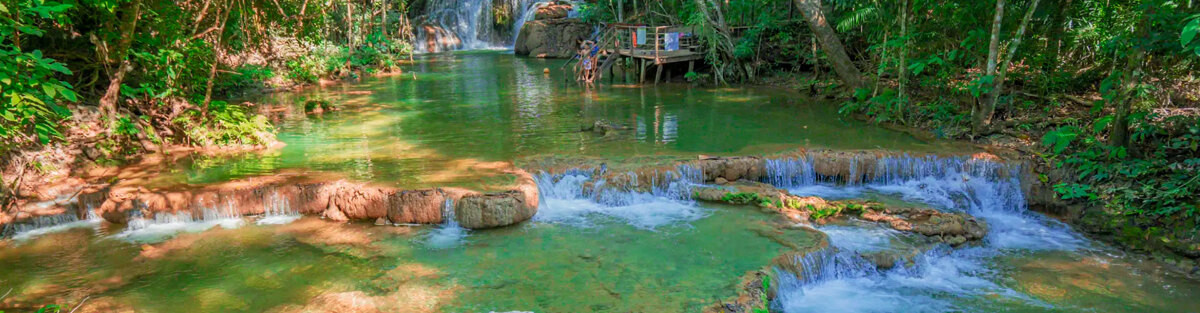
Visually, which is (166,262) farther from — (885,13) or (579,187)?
(885,13)

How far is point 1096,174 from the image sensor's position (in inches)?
327

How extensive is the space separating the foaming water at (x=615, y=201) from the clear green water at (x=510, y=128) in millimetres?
912

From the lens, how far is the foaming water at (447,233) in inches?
283

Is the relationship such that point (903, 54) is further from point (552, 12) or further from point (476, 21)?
point (476, 21)

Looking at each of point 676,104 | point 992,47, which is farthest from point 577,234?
point 676,104

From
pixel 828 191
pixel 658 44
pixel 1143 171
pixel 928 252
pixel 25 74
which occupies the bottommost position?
pixel 928 252

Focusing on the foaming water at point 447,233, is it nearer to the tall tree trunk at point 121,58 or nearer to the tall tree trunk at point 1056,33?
the tall tree trunk at point 121,58

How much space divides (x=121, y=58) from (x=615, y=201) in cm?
640

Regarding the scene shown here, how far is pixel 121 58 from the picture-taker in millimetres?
8906

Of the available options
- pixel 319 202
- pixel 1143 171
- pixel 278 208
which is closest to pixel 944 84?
pixel 1143 171

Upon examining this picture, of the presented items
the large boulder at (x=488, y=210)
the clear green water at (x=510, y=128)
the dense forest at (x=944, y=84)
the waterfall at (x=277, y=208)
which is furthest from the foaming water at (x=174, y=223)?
the large boulder at (x=488, y=210)

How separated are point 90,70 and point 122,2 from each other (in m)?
2.02

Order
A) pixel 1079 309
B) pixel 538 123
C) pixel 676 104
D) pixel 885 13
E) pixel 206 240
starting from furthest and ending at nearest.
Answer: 1. pixel 676 104
2. pixel 538 123
3. pixel 885 13
4. pixel 206 240
5. pixel 1079 309

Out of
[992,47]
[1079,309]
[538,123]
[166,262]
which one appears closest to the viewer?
[1079,309]
